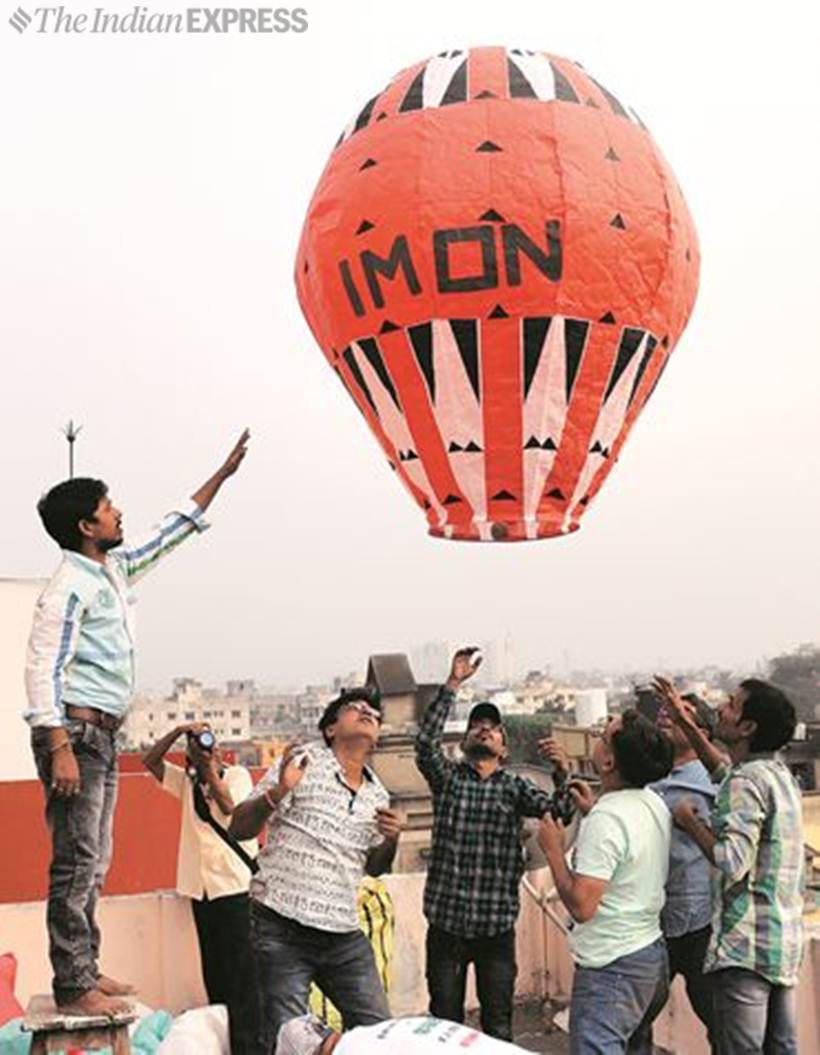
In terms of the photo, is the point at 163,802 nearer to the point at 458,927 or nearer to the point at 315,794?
the point at 458,927

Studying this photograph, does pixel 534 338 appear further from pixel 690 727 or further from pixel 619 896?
pixel 619 896

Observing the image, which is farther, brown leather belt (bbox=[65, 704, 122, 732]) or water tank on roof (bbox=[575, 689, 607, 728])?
water tank on roof (bbox=[575, 689, 607, 728])

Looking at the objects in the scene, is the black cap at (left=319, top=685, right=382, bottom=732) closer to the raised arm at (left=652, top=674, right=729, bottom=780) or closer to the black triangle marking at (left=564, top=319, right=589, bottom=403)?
the raised arm at (left=652, top=674, right=729, bottom=780)

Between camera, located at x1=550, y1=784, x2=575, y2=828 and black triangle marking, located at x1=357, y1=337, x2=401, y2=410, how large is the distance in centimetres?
250

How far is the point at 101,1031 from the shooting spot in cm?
340

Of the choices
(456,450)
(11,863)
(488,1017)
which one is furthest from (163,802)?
(488,1017)

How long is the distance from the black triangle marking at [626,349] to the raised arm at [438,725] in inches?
80.6

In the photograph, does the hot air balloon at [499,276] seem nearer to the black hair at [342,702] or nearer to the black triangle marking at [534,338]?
the black triangle marking at [534,338]

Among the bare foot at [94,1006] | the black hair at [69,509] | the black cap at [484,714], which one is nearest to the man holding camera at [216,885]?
the black cap at [484,714]

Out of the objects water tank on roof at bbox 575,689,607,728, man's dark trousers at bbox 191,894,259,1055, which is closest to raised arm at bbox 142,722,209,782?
man's dark trousers at bbox 191,894,259,1055

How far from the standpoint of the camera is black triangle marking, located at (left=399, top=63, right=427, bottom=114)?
6098 millimetres

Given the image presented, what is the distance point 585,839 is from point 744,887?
1.60 feet

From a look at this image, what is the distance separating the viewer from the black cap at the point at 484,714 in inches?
176

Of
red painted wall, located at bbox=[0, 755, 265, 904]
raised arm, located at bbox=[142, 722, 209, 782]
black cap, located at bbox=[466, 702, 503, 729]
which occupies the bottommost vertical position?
red painted wall, located at bbox=[0, 755, 265, 904]
